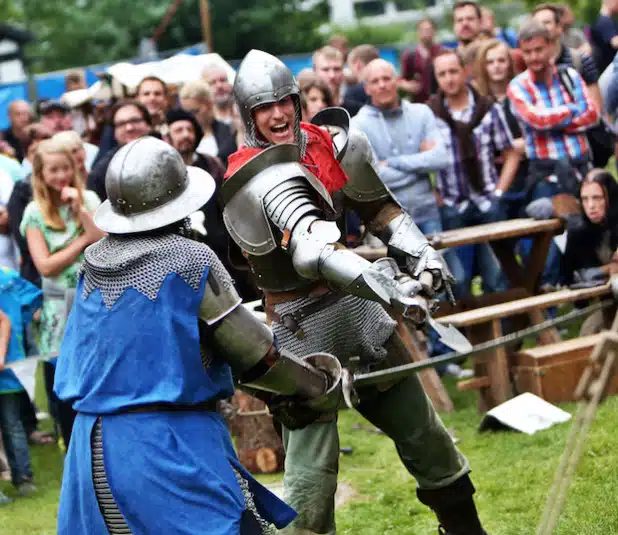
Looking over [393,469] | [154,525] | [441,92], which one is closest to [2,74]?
[441,92]

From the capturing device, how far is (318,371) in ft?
13.9

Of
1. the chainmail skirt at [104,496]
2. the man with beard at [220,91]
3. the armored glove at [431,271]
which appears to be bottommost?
the chainmail skirt at [104,496]

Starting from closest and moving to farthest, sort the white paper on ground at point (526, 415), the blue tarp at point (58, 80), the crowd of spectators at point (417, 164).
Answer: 1. the white paper on ground at point (526, 415)
2. the crowd of spectators at point (417, 164)
3. the blue tarp at point (58, 80)

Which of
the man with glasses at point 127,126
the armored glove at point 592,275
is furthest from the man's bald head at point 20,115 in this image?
the armored glove at point 592,275

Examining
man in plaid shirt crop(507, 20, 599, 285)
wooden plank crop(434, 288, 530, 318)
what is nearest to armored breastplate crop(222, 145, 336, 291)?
wooden plank crop(434, 288, 530, 318)

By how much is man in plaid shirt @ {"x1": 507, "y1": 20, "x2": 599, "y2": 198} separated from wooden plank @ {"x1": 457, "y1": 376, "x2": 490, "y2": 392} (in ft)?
5.72

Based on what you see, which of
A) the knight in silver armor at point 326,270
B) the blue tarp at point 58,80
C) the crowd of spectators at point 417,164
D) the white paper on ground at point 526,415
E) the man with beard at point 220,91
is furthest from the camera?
the blue tarp at point 58,80

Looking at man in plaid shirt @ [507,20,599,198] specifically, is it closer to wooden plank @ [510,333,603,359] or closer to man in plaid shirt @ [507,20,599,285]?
man in plaid shirt @ [507,20,599,285]

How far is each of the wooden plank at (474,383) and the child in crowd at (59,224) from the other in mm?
2268

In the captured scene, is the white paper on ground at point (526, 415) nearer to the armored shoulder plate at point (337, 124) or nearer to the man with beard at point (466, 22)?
the armored shoulder plate at point (337, 124)

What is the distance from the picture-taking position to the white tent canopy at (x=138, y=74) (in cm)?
1066

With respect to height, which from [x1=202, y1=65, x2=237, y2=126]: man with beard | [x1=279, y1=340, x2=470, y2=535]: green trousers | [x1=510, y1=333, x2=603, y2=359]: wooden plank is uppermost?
[x1=202, y1=65, x2=237, y2=126]: man with beard

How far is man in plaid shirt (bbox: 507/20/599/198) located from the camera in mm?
8289

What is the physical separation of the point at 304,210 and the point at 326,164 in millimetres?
426
